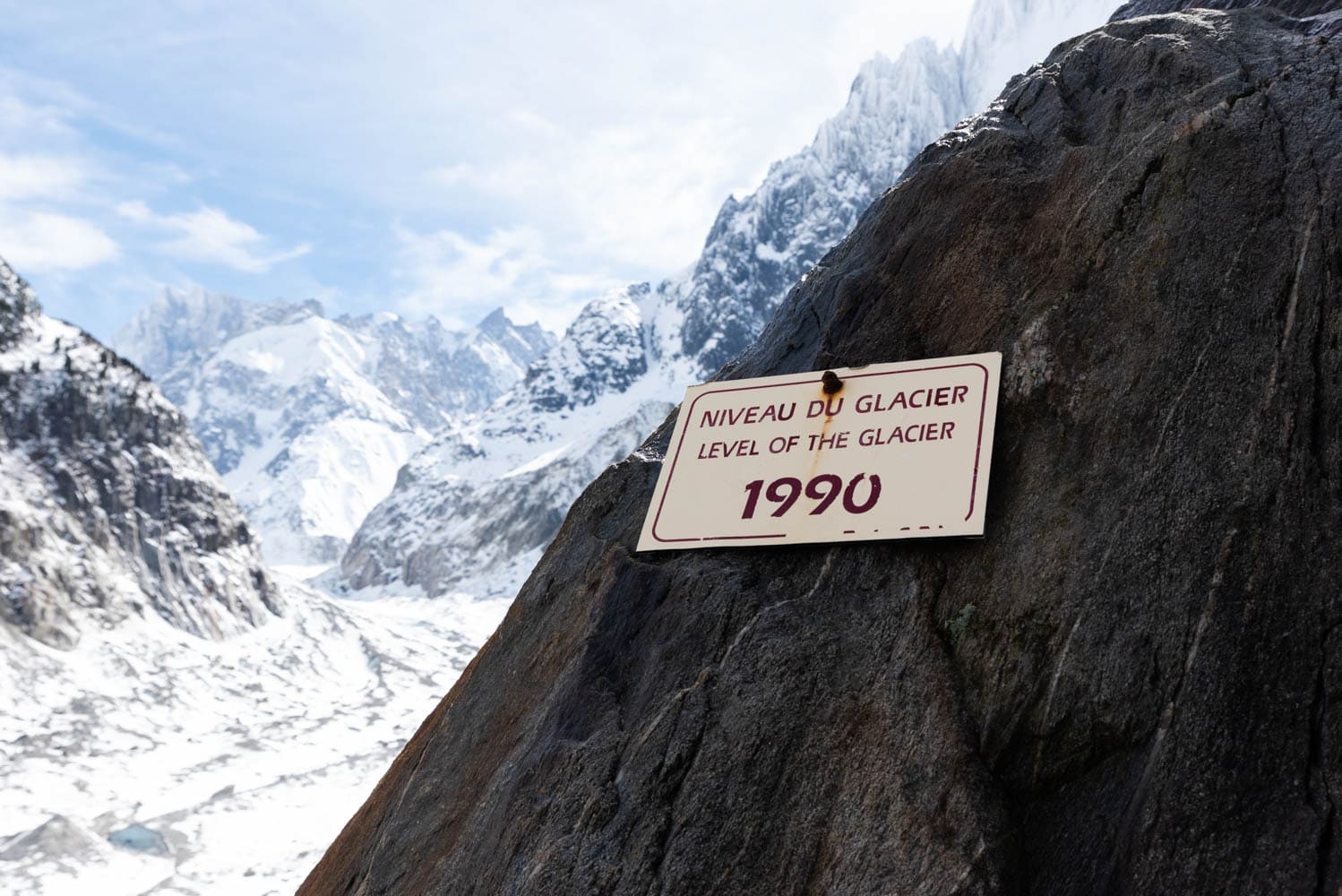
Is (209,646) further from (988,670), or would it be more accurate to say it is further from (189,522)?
(988,670)


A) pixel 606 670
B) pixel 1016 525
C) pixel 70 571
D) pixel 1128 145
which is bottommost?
pixel 606 670

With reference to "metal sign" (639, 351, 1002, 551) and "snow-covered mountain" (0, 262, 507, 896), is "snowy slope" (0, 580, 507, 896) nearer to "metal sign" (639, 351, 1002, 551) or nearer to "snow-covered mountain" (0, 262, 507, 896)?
"snow-covered mountain" (0, 262, 507, 896)

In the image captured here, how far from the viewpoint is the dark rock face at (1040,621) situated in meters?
4.98

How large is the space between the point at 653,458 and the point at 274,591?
5663 inches

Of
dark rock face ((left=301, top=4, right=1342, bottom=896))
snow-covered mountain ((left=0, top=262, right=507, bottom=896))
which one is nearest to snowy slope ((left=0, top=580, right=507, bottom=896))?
snow-covered mountain ((left=0, top=262, right=507, bottom=896))

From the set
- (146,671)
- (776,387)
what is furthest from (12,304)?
(776,387)

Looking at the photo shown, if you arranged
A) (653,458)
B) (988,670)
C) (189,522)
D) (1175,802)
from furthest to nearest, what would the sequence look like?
1. (189,522)
2. (653,458)
3. (988,670)
4. (1175,802)

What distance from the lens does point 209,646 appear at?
122m

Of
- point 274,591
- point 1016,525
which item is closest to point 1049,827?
point 1016,525

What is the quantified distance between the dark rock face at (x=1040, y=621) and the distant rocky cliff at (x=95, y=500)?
10991 centimetres

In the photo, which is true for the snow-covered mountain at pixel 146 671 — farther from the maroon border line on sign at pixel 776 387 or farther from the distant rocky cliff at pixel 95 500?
the maroon border line on sign at pixel 776 387

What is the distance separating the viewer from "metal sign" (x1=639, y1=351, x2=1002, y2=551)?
20.0ft

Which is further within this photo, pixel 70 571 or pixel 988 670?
pixel 70 571

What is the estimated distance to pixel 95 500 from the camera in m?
115
